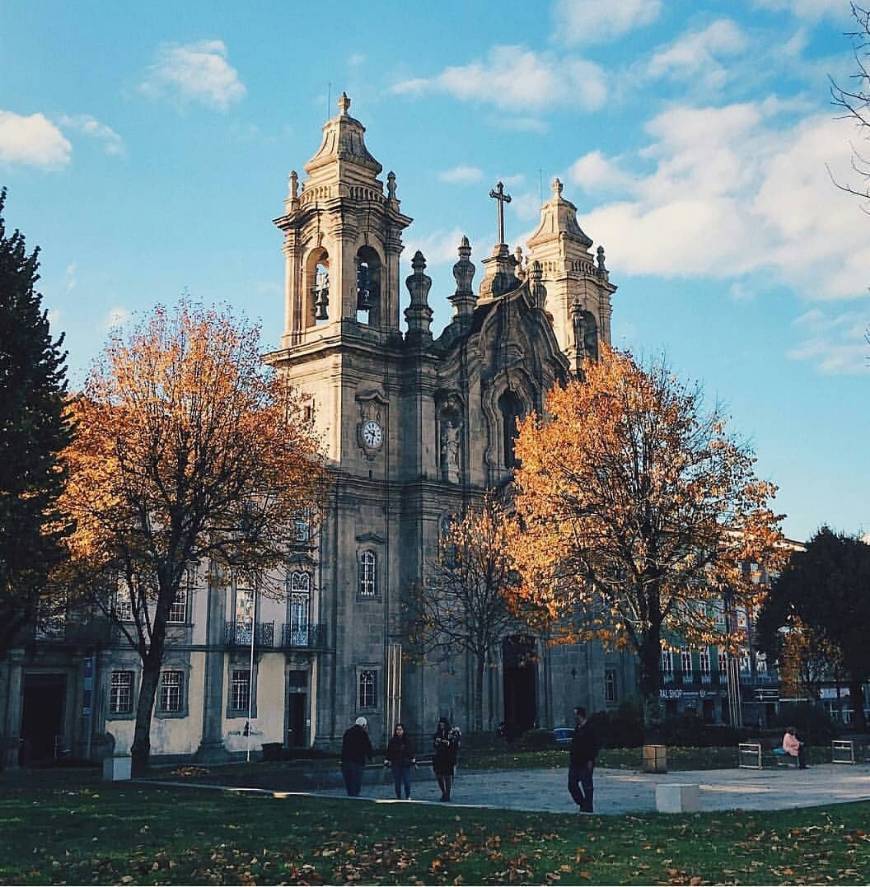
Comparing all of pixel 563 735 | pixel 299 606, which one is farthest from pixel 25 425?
pixel 563 735

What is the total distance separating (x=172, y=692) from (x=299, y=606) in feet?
22.3

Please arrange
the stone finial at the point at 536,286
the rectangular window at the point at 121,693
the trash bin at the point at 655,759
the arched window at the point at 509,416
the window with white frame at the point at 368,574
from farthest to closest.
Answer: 1. the stone finial at the point at 536,286
2. the arched window at the point at 509,416
3. the window with white frame at the point at 368,574
4. the rectangular window at the point at 121,693
5. the trash bin at the point at 655,759

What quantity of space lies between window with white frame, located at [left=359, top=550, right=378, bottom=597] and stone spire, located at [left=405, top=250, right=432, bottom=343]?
402 inches

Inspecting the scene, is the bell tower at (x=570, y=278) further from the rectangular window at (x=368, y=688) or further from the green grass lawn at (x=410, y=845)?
the green grass lawn at (x=410, y=845)

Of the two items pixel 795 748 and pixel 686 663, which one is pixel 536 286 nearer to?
pixel 686 663

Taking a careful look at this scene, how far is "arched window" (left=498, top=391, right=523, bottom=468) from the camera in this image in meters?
54.3

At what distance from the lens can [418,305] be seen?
51.7 meters

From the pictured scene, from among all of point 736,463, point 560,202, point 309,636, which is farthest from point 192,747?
point 560,202

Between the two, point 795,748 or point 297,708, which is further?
point 297,708

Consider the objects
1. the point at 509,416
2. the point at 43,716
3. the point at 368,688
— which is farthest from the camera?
the point at 509,416

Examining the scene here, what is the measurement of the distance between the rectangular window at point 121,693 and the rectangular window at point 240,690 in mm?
4307

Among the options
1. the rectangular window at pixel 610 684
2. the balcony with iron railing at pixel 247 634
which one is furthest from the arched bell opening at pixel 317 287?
the rectangular window at pixel 610 684

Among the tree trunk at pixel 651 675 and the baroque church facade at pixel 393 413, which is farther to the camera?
the baroque church facade at pixel 393 413

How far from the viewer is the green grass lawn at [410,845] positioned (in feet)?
38.9
